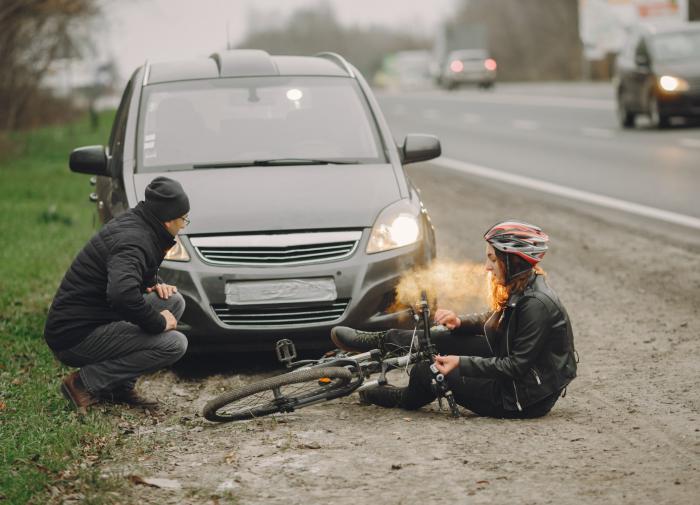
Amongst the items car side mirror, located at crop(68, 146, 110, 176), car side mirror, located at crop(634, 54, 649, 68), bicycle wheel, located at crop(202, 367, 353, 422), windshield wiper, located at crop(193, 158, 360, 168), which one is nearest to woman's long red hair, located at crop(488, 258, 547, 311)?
bicycle wheel, located at crop(202, 367, 353, 422)

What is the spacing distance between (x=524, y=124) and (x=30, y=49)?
555 inches

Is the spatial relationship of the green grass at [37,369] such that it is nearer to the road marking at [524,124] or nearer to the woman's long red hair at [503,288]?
the woman's long red hair at [503,288]

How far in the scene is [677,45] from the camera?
2464 cm

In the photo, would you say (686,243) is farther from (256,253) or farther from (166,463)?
(166,463)

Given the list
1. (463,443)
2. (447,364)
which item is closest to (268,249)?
(447,364)

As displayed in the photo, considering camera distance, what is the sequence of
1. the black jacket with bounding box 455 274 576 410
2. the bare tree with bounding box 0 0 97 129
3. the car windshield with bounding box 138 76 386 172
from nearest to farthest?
the black jacket with bounding box 455 274 576 410 < the car windshield with bounding box 138 76 386 172 < the bare tree with bounding box 0 0 97 129

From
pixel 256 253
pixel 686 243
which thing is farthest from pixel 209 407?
pixel 686 243

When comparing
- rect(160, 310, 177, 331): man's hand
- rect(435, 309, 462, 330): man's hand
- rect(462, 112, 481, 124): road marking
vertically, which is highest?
rect(160, 310, 177, 331): man's hand

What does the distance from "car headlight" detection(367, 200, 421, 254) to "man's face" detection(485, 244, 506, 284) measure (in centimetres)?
123

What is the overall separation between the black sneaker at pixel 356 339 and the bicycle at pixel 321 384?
3.0 inches

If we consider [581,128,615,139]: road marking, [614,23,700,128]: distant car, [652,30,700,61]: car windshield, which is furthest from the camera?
[581,128,615,139]: road marking

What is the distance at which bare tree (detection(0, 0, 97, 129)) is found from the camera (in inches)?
1174

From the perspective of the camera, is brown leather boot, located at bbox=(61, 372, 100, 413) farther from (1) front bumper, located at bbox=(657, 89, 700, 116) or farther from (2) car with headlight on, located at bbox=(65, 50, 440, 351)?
(1) front bumper, located at bbox=(657, 89, 700, 116)

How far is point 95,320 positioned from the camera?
6547 mm
